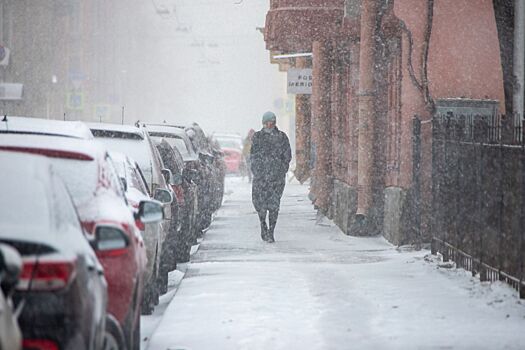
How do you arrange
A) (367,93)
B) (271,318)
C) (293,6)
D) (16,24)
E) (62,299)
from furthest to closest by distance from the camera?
(16,24), (293,6), (367,93), (271,318), (62,299)

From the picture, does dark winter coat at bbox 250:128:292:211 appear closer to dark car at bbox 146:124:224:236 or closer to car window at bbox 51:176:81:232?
dark car at bbox 146:124:224:236

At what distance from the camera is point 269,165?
18422mm

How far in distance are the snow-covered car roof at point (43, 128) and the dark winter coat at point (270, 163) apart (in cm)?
924

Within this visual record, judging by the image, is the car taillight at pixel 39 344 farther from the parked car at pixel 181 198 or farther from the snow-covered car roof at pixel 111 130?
the parked car at pixel 181 198

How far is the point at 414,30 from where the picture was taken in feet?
53.6

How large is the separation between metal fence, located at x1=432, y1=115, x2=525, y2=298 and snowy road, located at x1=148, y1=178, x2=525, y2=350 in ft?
0.78

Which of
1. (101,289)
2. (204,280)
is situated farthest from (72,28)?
(101,289)

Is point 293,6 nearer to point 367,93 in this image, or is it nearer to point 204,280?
point 367,93

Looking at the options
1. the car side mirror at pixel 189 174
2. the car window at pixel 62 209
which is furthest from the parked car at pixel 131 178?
the car side mirror at pixel 189 174

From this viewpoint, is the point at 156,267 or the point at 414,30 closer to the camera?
the point at 156,267

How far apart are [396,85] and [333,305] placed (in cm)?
707

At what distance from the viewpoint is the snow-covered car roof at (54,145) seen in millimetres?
7164

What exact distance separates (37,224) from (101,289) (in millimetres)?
559

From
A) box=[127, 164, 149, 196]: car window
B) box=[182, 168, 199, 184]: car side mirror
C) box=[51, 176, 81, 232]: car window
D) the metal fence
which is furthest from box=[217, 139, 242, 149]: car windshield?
box=[51, 176, 81, 232]: car window
